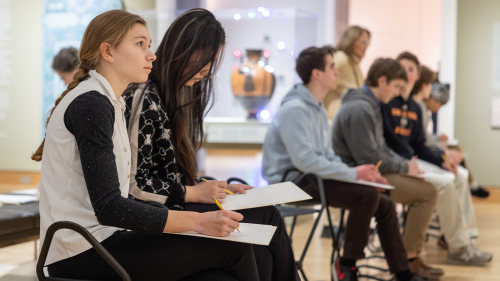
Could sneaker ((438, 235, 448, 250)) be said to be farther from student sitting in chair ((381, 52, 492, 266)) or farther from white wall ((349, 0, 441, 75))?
white wall ((349, 0, 441, 75))

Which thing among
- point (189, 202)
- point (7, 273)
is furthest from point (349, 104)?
point (7, 273)

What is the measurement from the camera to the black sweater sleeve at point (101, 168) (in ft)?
3.60

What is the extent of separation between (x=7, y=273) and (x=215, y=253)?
2119 millimetres

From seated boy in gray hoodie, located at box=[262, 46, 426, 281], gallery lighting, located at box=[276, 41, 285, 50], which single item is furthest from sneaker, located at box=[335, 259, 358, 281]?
gallery lighting, located at box=[276, 41, 285, 50]

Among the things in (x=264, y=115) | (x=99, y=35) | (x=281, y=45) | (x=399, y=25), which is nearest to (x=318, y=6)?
(x=281, y=45)

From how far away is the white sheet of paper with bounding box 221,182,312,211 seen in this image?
4.81 ft

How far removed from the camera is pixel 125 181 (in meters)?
1.27

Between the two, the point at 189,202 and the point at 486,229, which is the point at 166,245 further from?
the point at 486,229

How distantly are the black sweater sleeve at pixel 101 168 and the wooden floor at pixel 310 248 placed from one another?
176 centimetres

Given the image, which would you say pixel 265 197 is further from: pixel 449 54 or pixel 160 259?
pixel 449 54

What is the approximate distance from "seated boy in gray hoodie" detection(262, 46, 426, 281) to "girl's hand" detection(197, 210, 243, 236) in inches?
49.6

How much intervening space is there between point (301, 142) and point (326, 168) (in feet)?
0.54

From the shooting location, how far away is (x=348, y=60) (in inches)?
155

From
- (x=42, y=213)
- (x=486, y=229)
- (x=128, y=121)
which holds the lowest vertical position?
(x=486, y=229)
